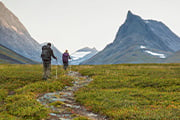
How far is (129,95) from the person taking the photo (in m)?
16.5

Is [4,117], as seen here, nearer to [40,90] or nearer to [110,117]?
[110,117]

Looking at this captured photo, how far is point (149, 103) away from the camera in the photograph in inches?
562

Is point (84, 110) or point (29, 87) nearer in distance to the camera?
point (84, 110)

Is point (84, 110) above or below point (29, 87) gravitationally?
below

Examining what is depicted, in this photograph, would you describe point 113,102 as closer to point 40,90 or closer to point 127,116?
point 127,116

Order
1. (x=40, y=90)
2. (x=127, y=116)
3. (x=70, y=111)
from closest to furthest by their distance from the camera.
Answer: (x=127, y=116) → (x=70, y=111) → (x=40, y=90)

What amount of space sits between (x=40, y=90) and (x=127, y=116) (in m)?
9.95

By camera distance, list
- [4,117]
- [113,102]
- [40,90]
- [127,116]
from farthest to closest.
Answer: [40,90] < [113,102] < [127,116] < [4,117]

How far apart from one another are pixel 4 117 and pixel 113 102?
767 cm

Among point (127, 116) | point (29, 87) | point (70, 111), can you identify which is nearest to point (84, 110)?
point (70, 111)

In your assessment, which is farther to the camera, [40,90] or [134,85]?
[134,85]

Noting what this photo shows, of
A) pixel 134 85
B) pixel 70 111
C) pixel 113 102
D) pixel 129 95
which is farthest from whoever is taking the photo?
pixel 134 85

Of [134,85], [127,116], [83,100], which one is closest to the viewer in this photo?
[127,116]

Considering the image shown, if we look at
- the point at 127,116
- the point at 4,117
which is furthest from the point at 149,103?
the point at 4,117
